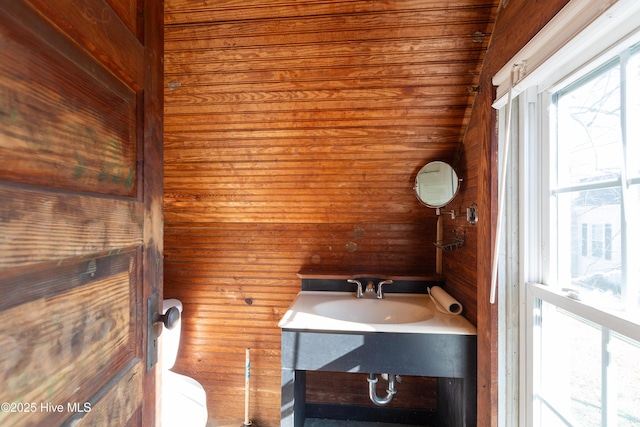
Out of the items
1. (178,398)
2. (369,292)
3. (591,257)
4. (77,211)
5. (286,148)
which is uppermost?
(286,148)

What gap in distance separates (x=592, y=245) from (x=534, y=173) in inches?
11.8

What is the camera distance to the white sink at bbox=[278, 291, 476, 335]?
46.9 inches

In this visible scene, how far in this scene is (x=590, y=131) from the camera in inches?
30.5

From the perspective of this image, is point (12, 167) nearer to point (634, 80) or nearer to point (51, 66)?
point (51, 66)

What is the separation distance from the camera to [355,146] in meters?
1.44

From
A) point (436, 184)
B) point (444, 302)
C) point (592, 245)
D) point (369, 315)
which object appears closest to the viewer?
point (592, 245)

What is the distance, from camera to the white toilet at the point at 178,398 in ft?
4.46

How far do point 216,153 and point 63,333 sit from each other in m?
1.22

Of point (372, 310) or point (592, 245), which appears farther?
point (372, 310)

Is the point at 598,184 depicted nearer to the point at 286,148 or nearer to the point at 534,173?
the point at 534,173

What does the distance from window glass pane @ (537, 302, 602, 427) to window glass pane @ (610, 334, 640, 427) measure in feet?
0.14

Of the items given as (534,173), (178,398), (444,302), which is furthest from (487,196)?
(178,398)

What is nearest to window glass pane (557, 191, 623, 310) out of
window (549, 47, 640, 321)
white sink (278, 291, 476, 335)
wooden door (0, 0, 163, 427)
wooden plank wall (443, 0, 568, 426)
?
window (549, 47, 640, 321)

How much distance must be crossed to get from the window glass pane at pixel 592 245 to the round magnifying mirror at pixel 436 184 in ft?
1.71
